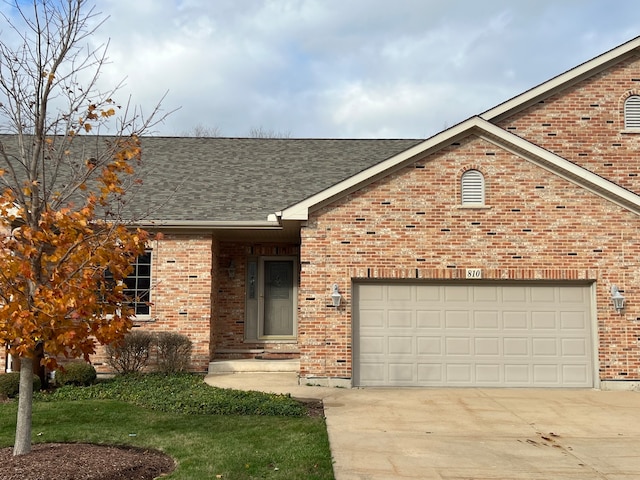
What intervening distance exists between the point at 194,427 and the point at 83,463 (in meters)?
2.17

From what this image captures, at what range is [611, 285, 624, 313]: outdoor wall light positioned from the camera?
38.1 ft

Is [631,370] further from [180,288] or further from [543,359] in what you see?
[180,288]

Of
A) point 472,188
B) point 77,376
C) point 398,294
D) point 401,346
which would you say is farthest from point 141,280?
point 472,188

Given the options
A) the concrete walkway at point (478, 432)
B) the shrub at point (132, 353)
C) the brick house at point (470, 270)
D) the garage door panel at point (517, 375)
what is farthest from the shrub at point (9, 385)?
the garage door panel at point (517, 375)

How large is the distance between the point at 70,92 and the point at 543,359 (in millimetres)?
9666

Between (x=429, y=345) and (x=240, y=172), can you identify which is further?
(x=240, y=172)

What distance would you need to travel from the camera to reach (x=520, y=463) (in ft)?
22.0

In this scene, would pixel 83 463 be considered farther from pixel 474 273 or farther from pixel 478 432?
pixel 474 273

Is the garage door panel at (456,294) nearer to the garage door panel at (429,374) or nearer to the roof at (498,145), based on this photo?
the garage door panel at (429,374)

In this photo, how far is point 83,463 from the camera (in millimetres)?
6176

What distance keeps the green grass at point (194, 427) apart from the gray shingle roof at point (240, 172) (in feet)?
12.7

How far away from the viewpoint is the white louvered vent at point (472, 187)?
1197 centimetres

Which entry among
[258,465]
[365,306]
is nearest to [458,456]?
[258,465]

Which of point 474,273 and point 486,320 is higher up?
point 474,273
